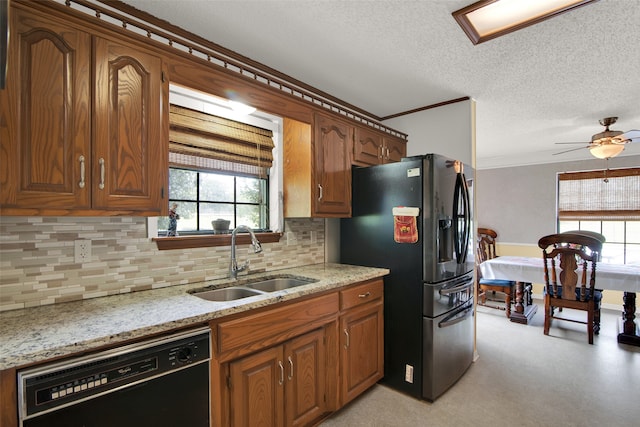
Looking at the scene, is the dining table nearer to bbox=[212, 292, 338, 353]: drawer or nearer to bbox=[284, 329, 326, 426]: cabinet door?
bbox=[212, 292, 338, 353]: drawer

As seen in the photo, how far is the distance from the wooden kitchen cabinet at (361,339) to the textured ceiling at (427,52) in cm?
162

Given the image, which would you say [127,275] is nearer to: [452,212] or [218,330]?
[218,330]

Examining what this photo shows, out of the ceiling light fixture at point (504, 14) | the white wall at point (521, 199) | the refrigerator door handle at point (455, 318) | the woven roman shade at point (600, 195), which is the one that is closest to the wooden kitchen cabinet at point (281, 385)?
the refrigerator door handle at point (455, 318)

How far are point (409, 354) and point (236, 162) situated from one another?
1.90 metres

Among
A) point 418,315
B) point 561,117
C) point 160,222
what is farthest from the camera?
point 561,117

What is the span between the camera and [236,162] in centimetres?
237

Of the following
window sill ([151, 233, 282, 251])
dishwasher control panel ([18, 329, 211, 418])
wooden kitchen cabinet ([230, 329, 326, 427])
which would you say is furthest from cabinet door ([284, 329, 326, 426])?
window sill ([151, 233, 282, 251])

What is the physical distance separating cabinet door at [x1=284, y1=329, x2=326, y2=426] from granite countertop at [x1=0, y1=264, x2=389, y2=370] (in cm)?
30

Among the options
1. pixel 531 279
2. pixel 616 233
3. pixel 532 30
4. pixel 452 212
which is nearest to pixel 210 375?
pixel 452 212

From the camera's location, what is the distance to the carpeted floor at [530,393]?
210 centimetres

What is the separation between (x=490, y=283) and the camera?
4258mm

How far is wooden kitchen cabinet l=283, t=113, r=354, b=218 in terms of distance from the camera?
2.38m

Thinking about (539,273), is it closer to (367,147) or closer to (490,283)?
(490,283)

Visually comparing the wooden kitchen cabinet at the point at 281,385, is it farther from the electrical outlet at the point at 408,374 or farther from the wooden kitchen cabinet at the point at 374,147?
the wooden kitchen cabinet at the point at 374,147
